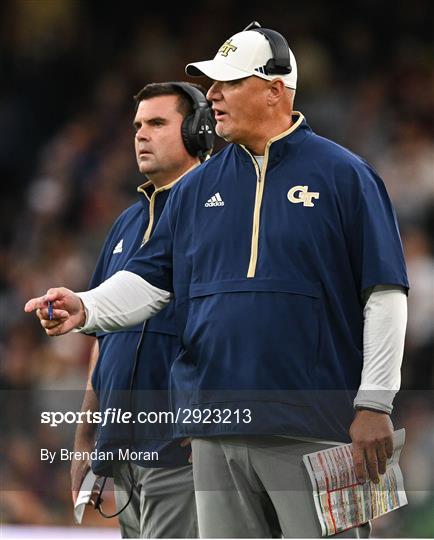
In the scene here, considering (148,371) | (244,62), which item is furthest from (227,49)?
(148,371)

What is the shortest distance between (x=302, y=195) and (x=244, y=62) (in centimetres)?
38

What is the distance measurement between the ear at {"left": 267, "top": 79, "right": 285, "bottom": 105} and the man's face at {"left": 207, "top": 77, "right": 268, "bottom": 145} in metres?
0.01

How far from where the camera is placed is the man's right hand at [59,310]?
2982 millimetres

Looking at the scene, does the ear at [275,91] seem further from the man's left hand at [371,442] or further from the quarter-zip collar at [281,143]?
the man's left hand at [371,442]

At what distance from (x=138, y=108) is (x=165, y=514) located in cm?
122

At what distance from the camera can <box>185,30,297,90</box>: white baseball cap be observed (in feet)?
10.2

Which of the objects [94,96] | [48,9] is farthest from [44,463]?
[48,9]

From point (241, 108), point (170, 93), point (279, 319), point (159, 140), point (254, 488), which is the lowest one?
point (254, 488)


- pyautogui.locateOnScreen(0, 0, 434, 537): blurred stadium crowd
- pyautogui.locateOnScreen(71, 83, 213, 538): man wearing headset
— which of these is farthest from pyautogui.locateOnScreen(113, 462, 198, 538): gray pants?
pyautogui.locateOnScreen(0, 0, 434, 537): blurred stadium crowd

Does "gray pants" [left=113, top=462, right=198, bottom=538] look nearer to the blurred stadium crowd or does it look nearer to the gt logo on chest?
the gt logo on chest

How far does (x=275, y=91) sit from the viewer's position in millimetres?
3154

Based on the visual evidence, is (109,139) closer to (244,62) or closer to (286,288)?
(244,62)

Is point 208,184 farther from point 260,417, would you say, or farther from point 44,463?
point 44,463

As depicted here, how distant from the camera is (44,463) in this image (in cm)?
616
